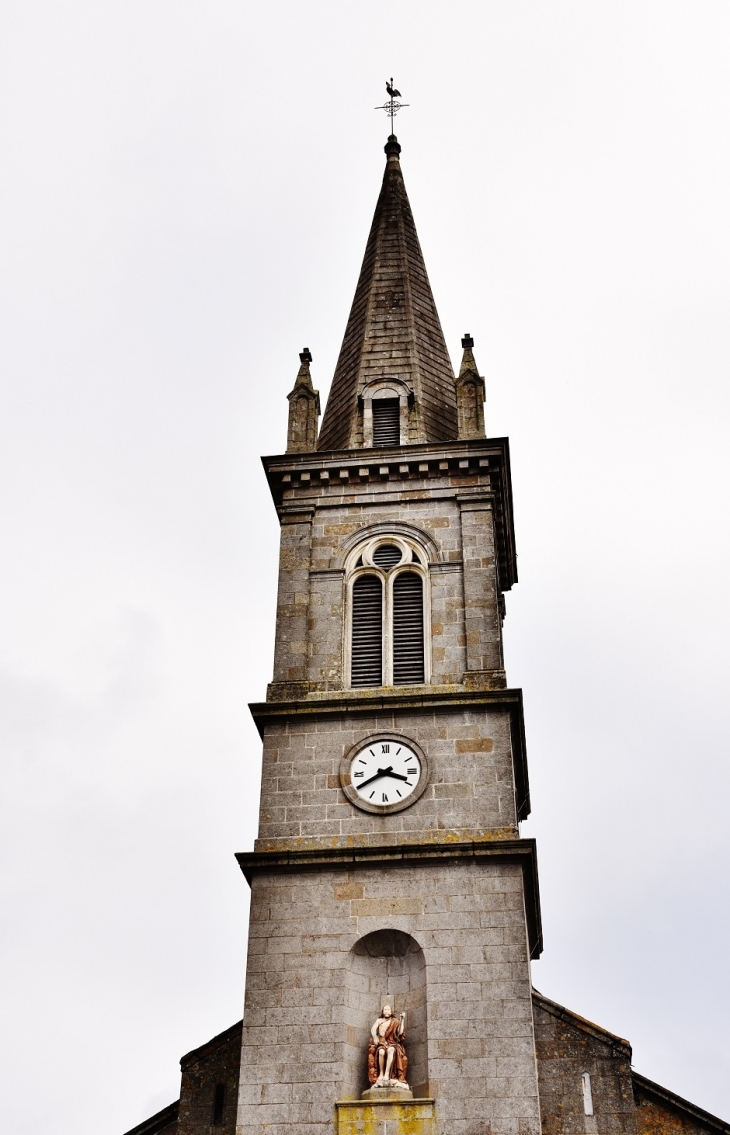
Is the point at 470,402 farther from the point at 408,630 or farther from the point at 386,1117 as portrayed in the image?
the point at 386,1117

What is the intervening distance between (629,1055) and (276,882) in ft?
20.3

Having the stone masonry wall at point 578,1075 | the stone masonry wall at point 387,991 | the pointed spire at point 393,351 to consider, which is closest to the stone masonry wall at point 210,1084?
the stone masonry wall at point 387,991

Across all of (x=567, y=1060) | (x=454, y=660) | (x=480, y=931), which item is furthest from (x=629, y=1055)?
(x=454, y=660)

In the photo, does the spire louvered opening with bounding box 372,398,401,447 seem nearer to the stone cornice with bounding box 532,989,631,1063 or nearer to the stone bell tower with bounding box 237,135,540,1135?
the stone bell tower with bounding box 237,135,540,1135

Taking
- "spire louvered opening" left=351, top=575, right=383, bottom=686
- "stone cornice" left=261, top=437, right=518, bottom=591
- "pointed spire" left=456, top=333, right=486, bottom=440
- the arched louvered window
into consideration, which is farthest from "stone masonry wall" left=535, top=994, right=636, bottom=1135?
"pointed spire" left=456, top=333, right=486, bottom=440

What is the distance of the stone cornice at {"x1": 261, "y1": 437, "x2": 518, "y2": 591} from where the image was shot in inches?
1155

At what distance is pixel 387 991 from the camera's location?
77.6 ft

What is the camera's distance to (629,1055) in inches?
925

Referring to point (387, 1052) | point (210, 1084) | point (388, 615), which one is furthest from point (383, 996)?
point (388, 615)

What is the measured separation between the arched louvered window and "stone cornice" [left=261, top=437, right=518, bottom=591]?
1.29m

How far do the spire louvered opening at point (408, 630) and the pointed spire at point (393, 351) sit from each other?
144 inches

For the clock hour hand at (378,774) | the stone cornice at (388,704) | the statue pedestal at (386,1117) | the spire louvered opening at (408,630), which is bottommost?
the statue pedestal at (386,1117)

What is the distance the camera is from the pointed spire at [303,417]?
102 feet

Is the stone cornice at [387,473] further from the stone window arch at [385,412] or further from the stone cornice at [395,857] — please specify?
the stone cornice at [395,857]
